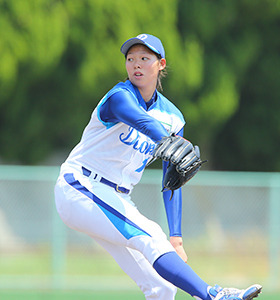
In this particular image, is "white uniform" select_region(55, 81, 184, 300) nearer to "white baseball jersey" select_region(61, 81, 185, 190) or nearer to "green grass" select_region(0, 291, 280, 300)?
"white baseball jersey" select_region(61, 81, 185, 190)

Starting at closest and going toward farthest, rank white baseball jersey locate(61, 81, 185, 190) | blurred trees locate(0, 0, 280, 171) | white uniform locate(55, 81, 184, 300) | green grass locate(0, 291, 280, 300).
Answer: white uniform locate(55, 81, 184, 300) → white baseball jersey locate(61, 81, 185, 190) → green grass locate(0, 291, 280, 300) → blurred trees locate(0, 0, 280, 171)

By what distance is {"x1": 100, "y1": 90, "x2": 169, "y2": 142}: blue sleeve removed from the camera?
3.74m

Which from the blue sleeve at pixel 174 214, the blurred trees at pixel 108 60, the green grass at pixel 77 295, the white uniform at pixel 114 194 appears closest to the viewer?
the white uniform at pixel 114 194

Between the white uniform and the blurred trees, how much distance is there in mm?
6778

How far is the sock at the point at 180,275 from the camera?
12.5 ft

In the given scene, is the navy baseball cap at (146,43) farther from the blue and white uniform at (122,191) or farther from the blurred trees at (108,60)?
the blurred trees at (108,60)

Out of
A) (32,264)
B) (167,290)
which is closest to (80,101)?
(32,264)

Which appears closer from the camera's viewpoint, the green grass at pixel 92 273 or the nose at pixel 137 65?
the nose at pixel 137 65

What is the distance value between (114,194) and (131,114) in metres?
0.61

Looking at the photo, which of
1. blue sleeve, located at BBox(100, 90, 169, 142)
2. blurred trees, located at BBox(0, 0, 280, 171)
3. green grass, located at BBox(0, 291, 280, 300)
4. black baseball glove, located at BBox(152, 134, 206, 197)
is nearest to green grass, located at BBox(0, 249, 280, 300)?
green grass, located at BBox(0, 291, 280, 300)

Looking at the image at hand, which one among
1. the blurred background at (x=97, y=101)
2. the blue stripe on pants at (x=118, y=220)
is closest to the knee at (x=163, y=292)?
the blue stripe on pants at (x=118, y=220)

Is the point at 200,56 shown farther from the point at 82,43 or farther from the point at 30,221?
the point at 30,221

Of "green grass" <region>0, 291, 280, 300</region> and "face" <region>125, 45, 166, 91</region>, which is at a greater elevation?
"green grass" <region>0, 291, 280, 300</region>

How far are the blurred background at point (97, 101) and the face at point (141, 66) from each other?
5.19 metres
